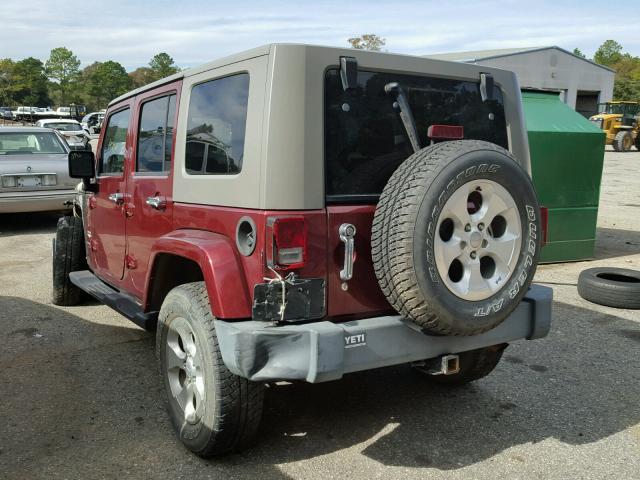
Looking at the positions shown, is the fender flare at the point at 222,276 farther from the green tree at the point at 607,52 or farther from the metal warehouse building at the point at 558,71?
the green tree at the point at 607,52

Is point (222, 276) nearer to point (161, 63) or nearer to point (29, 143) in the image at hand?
point (29, 143)

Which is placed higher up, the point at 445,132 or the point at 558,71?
the point at 558,71

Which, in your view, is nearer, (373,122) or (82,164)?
(373,122)

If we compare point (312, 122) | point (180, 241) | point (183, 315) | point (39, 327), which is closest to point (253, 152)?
point (312, 122)

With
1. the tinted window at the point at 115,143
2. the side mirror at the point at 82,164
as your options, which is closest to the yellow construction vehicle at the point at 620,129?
the tinted window at the point at 115,143

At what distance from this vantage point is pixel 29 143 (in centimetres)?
1039

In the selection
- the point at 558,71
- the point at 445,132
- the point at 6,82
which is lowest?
the point at 445,132

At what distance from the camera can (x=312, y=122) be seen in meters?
2.72

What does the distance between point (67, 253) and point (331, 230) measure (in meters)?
3.66

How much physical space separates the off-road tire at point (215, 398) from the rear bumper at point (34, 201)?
23.3 feet

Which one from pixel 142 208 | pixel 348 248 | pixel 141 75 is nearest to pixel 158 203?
pixel 142 208

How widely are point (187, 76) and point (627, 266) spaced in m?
6.30

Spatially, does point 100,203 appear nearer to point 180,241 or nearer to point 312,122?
point 180,241

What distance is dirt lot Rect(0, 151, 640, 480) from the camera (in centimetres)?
300
